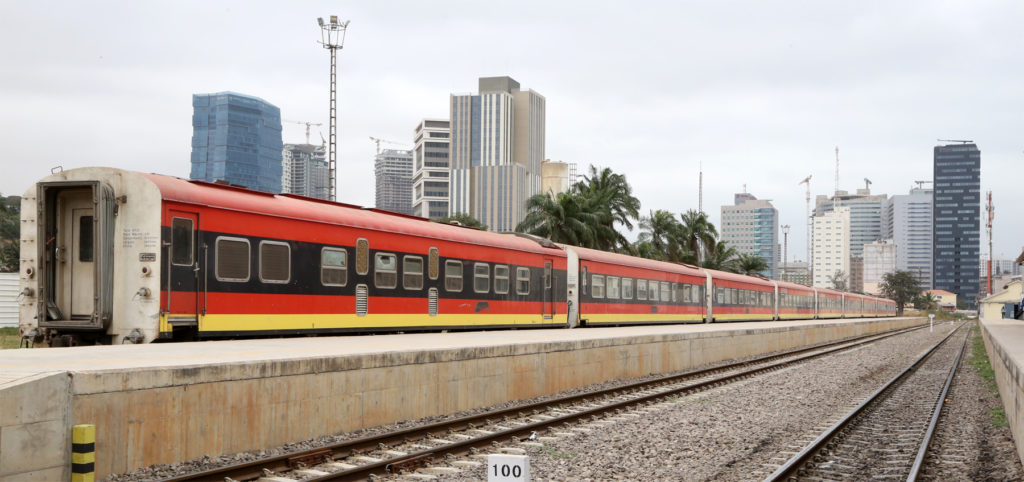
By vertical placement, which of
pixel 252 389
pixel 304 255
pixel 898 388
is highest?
pixel 304 255

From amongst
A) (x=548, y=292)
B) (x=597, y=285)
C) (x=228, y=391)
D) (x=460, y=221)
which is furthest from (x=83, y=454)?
(x=460, y=221)

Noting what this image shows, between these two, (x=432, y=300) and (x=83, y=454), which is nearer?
(x=83, y=454)

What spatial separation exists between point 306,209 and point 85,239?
158 inches

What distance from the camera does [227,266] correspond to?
14.5 metres

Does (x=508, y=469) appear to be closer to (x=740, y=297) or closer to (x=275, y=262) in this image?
(x=275, y=262)

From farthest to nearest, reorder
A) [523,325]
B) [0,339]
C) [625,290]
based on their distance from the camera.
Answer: [625,290], [0,339], [523,325]

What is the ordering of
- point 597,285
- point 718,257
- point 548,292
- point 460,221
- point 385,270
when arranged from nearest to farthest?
point 385,270 → point 548,292 → point 597,285 → point 460,221 → point 718,257

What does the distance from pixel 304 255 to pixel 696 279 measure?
26.0 m

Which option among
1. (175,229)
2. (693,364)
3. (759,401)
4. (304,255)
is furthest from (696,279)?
(175,229)

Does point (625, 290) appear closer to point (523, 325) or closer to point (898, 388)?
point (523, 325)

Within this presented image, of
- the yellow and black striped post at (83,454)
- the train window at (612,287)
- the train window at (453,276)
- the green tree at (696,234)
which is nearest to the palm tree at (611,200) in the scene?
the green tree at (696,234)

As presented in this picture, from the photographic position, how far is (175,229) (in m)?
13.6

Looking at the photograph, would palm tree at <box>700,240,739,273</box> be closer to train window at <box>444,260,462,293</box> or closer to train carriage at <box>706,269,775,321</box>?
train carriage at <box>706,269,775,321</box>

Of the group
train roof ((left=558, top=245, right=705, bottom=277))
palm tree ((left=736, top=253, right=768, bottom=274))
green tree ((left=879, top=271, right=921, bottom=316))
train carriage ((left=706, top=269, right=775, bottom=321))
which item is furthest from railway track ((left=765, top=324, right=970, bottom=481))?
green tree ((left=879, top=271, right=921, bottom=316))
